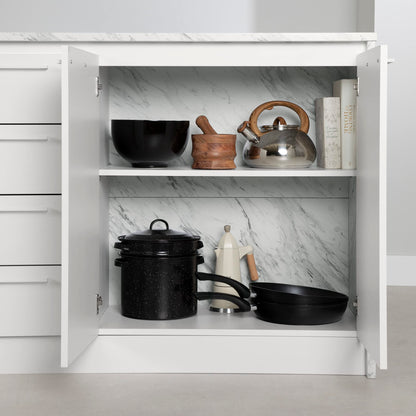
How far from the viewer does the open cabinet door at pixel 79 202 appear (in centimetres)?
172

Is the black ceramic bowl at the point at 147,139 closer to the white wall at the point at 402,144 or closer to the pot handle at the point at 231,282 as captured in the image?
the pot handle at the point at 231,282

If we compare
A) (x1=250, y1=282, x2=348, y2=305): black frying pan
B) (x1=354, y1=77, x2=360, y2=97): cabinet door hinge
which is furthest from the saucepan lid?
(x1=354, y1=77, x2=360, y2=97): cabinet door hinge

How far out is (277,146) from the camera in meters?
2.21

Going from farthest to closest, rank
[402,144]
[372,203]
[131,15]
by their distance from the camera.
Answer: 1. [131,15]
2. [402,144]
3. [372,203]

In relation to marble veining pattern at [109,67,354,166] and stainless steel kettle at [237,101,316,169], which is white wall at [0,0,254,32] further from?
stainless steel kettle at [237,101,316,169]

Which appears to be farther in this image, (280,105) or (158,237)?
(280,105)

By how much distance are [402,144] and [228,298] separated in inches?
75.6

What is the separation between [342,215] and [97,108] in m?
0.91

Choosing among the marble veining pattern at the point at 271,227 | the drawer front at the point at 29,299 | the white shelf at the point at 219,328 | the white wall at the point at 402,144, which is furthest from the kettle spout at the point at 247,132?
the white wall at the point at 402,144

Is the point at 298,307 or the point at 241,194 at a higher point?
the point at 241,194

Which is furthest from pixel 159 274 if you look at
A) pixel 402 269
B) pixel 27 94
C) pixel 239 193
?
pixel 402 269

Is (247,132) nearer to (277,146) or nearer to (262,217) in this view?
(277,146)

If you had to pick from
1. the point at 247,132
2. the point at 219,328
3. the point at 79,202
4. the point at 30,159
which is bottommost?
the point at 219,328

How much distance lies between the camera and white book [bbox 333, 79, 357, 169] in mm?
2141
